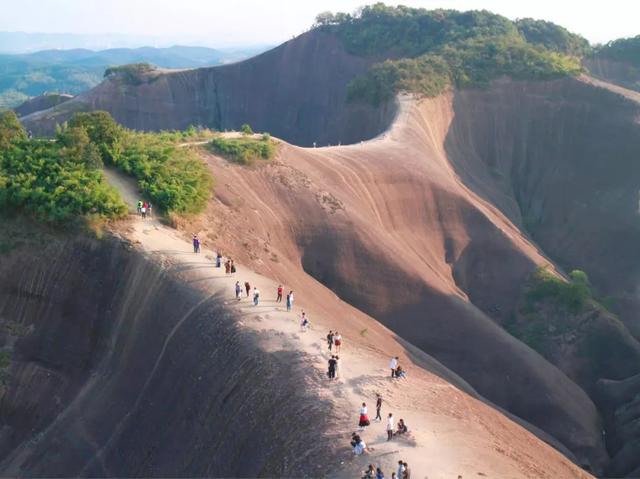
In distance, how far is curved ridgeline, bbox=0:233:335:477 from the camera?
19000mm

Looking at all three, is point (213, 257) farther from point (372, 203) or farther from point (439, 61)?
point (439, 61)

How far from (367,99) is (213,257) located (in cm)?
3681

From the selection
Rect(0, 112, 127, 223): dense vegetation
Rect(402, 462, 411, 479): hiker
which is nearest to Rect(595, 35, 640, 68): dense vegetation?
Rect(0, 112, 127, 223): dense vegetation

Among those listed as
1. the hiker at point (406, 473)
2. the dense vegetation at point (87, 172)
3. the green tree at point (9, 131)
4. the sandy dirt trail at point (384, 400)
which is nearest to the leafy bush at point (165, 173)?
the dense vegetation at point (87, 172)

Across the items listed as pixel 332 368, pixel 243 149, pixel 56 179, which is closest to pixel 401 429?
pixel 332 368

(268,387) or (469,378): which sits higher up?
(268,387)

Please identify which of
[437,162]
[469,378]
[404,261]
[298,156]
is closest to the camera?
[469,378]

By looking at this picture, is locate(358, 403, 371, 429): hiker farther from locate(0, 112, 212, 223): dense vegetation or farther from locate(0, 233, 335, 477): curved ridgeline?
A: locate(0, 112, 212, 223): dense vegetation

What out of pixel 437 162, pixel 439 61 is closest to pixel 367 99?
pixel 439 61

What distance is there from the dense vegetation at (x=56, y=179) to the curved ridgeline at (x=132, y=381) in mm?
1341

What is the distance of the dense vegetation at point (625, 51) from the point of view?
77.9 m

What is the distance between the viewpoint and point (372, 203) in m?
39.5

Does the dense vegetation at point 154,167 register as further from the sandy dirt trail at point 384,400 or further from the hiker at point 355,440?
the hiker at point 355,440

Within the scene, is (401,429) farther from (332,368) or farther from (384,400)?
(332,368)
